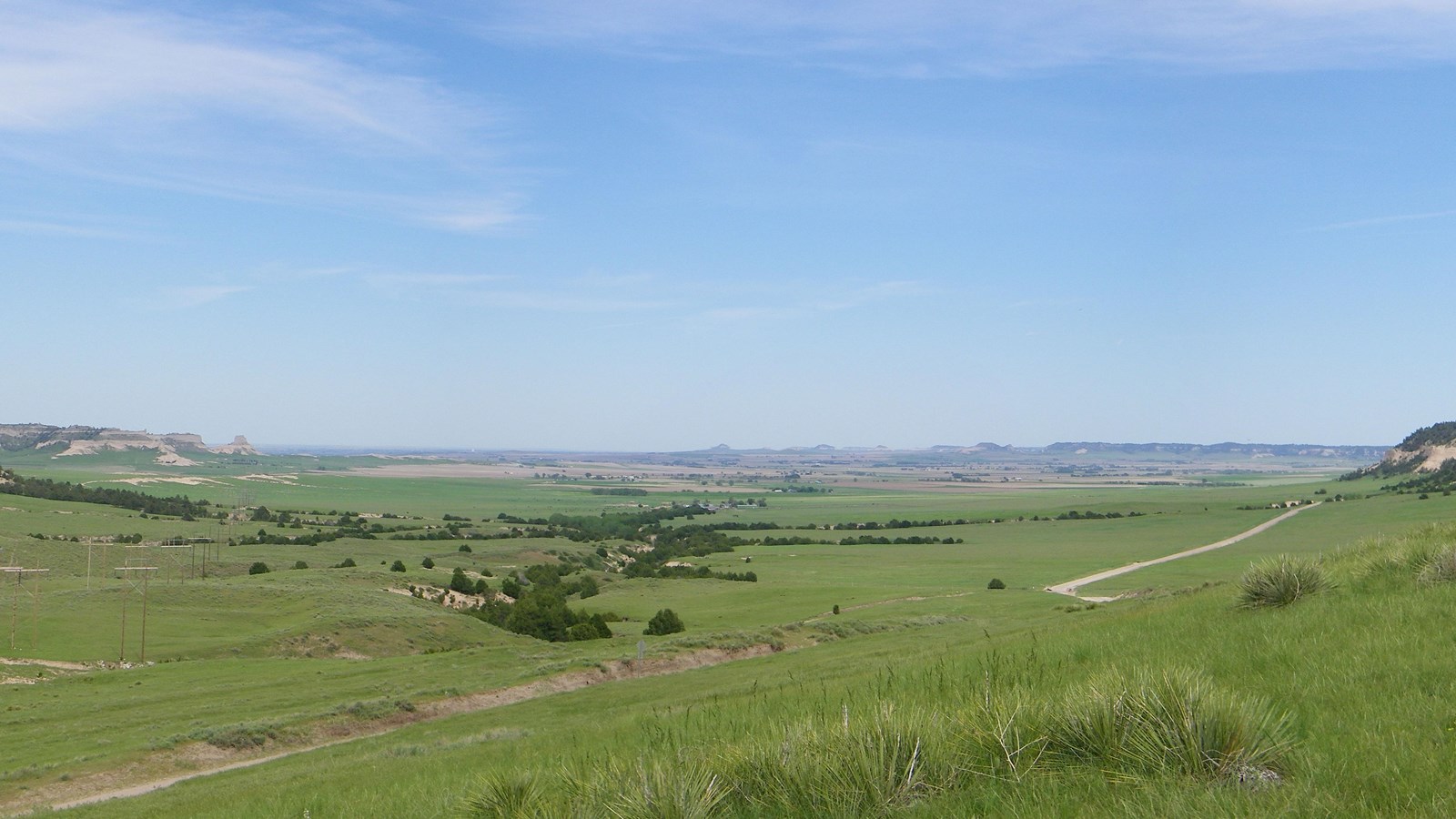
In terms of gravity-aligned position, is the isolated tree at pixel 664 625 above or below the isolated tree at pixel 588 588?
above

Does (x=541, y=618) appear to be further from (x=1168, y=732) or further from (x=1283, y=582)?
(x=1168, y=732)

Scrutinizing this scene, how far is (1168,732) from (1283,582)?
31.8ft

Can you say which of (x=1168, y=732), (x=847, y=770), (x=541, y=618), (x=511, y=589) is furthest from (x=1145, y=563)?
(x=847, y=770)

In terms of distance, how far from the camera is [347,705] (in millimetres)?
30250

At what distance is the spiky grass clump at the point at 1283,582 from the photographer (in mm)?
14727

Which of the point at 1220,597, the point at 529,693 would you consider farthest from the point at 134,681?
the point at 1220,597

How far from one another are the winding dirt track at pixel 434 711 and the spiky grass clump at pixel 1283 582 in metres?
22.1

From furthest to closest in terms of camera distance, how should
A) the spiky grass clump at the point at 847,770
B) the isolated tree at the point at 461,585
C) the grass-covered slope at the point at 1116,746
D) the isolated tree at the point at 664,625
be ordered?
the isolated tree at the point at 461,585
the isolated tree at the point at 664,625
the spiky grass clump at the point at 847,770
the grass-covered slope at the point at 1116,746

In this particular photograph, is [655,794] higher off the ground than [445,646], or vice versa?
[655,794]

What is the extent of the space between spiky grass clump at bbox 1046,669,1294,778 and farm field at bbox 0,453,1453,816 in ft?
1.97

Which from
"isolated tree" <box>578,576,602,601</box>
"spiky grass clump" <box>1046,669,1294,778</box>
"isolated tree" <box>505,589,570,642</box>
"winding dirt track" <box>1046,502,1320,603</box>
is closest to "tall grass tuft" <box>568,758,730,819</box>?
"spiky grass clump" <box>1046,669,1294,778</box>

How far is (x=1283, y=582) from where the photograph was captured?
14867 millimetres

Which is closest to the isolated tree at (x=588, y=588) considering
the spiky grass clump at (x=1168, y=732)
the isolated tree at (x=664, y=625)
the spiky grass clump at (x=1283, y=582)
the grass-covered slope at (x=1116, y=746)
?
the isolated tree at (x=664, y=625)

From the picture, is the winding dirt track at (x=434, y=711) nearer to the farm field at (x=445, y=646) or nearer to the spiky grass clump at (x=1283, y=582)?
the farm field at (x=445, y=646)
